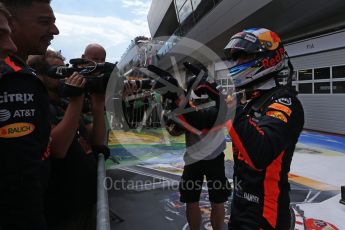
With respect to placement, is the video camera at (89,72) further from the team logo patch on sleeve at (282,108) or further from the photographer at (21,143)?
the team logo patch on sleeve at (282,108)

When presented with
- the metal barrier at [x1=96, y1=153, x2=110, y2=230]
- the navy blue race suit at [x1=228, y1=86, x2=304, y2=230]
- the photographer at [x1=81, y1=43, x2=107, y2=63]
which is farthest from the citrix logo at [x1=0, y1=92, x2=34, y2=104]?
the photographer at [x1=81, y1=43, x2=107, y2=63]

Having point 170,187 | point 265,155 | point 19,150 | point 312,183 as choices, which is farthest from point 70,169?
point 312,183

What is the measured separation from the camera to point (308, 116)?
34.7 feet

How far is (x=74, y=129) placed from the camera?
147 centimetres

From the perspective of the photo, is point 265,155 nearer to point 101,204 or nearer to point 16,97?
point 101,204

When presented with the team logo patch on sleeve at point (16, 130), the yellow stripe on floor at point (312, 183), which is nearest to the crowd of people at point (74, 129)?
the team logo patch on sleeve at point (16, 130)

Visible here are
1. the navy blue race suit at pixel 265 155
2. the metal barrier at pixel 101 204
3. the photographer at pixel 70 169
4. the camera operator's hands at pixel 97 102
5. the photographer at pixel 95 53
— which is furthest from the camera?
the photographer at pixel 95 53

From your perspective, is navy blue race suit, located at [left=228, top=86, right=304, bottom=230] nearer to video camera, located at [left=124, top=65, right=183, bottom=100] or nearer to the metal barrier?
video camera, located at [left=124, top=65, right=183, bottom=100]

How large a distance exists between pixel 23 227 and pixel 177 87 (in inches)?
36.1

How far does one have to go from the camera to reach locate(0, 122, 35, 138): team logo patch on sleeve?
0.96 meters

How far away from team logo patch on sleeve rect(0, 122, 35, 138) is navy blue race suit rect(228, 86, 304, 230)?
2.87 feet

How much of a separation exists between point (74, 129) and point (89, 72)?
0.30 m

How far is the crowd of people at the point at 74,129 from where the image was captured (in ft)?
3.22

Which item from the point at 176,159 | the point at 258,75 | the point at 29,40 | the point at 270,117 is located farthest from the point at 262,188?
the point at 176,159
